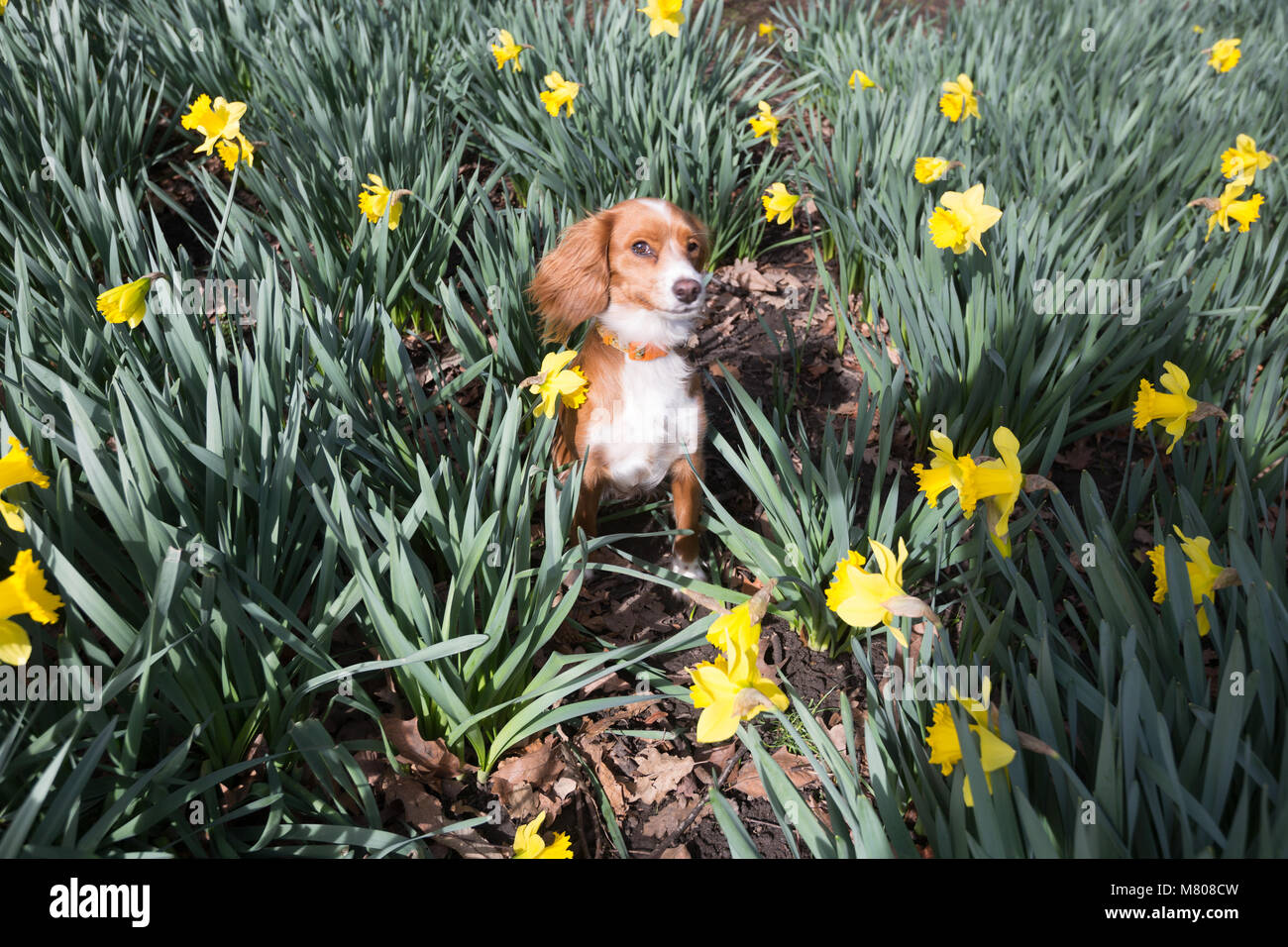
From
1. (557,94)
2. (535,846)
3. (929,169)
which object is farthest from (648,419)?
(557,94)

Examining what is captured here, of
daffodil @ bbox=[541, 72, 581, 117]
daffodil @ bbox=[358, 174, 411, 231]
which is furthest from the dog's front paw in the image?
daffodil @ bbox=[541, 72, 581, 117]

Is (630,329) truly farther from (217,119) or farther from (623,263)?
(217,119)

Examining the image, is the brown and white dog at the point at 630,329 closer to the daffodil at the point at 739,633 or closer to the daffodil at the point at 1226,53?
the daffodil at the point at 739,633

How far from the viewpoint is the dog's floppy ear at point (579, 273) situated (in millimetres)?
1769

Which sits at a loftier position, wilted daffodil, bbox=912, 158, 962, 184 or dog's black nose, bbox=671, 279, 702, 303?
wilted daffodil, bbox=912, 158, 962, 184

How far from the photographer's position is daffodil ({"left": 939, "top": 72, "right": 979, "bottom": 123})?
2959mm

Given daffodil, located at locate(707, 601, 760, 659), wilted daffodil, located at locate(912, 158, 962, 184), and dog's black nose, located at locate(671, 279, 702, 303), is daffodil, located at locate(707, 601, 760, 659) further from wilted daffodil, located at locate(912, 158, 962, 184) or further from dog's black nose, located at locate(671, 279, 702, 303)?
wilted daffodil, located at locate(912, 158, 962, 184)

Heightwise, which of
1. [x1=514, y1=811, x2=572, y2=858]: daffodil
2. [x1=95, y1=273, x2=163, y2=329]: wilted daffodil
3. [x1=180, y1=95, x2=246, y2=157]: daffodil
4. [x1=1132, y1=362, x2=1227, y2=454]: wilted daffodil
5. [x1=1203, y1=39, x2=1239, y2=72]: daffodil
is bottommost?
[x1=514, y1=811, x2=572, y2=858]: daffodil

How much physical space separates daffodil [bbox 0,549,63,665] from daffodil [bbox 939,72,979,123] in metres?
3.18

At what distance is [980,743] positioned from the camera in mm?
1014

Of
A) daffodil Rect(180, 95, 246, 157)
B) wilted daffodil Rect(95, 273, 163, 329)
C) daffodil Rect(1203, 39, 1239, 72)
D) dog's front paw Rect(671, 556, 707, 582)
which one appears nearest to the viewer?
wilted daffodil Rect(95, 273, 163, 329)

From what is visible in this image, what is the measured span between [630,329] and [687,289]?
18 centimetres

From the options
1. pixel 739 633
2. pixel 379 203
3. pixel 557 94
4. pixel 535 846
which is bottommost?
pixel 535 846
